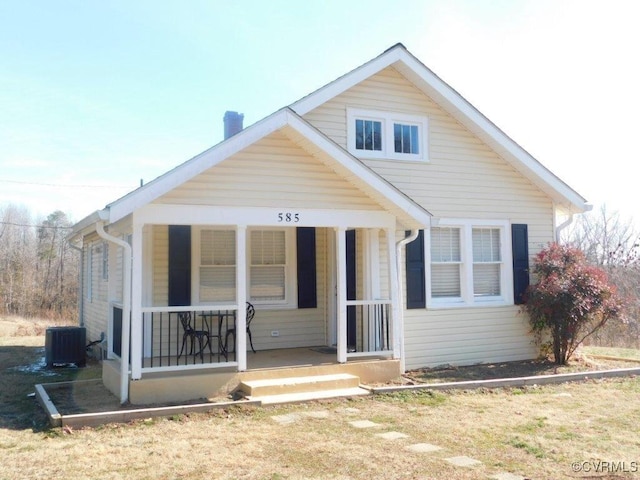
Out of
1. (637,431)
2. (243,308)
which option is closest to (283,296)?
(243,308)

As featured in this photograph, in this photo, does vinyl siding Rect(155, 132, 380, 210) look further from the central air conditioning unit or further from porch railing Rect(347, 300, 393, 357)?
the central air conditioning unit

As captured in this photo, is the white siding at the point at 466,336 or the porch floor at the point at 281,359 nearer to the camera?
the porch floor at the point at 281,359

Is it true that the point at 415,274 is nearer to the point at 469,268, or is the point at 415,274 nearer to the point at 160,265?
the point at 469,268

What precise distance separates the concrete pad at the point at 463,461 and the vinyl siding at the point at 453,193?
199 inches

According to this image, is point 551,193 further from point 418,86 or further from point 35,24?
point 35,24

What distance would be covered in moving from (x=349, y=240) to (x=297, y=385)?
10.7 ft

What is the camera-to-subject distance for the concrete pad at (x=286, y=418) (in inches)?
265

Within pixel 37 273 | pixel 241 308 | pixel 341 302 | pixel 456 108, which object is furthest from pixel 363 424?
pixel 37 273

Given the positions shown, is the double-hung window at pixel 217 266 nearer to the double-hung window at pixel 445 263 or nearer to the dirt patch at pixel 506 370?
the dirt patch at pixel 506 370

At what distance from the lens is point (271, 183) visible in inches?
335

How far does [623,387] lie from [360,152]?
574 cm

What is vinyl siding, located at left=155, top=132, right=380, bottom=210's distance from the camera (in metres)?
8.11

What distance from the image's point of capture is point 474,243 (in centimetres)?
1134

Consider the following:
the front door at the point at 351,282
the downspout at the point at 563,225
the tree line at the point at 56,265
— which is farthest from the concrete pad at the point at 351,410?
the tree line at the point at 56,265
